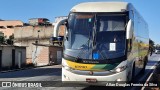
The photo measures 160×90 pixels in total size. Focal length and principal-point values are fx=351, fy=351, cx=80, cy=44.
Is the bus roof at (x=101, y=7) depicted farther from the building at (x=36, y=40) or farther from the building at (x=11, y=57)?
the building at (x=36, y=40)

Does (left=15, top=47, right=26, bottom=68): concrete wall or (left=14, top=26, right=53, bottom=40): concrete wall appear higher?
(left=14, top=26, right=53, bottom=40): concrete wall

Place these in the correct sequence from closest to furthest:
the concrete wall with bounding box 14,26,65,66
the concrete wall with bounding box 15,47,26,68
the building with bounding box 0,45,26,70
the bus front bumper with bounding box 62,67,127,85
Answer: the bus front bumper with bounding box 62,67,127,85, the building with bounding box 0,45,26,70, the concrete wall with bounding box 15,47,26,68, the concrete wall with bounding box 14,26,65,66

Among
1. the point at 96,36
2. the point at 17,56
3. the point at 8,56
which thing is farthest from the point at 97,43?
the point at 17,56

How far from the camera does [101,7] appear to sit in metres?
12.5

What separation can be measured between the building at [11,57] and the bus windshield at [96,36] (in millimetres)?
28479

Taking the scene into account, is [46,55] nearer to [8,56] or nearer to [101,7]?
[8,56]

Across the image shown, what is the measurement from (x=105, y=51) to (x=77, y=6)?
216 centimetres

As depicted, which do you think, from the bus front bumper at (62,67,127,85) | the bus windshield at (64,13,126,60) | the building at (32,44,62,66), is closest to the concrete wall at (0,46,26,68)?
the building at (32,44,62,66)

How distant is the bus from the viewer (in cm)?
1157

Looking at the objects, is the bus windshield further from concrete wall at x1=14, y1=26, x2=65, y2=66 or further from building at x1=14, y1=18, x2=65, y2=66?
concrete wall at x1=14, y1=26, x2=65, y2=66

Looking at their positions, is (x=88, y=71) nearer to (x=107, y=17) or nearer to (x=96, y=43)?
(x=96, y=43)

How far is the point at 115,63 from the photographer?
1159 centimetres

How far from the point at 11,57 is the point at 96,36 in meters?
32.3

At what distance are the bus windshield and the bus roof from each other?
0.60 feet
